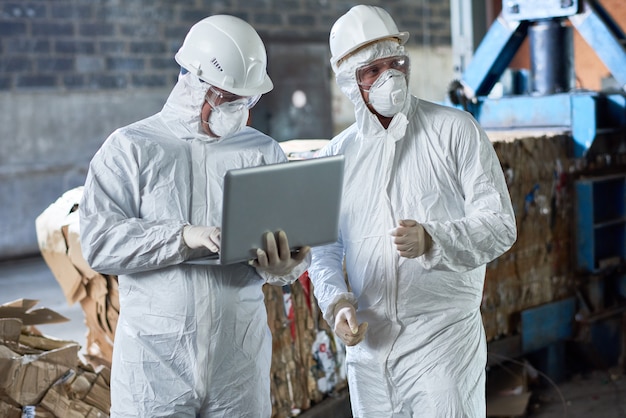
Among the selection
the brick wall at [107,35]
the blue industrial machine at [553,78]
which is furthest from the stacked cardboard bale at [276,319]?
the brick wall at [107,35]

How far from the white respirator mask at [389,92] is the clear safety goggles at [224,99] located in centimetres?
40

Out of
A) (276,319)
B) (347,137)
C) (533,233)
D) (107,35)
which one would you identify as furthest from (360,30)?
(107,35)

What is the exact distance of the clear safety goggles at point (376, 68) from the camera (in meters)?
2.63

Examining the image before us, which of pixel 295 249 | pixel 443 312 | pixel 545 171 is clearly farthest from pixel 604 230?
pixel 295 249

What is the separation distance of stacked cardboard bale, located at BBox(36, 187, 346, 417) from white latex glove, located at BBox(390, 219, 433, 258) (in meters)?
1.54

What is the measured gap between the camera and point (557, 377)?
5.52 m

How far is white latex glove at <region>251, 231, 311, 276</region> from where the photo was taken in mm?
2197

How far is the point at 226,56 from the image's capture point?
2.37m

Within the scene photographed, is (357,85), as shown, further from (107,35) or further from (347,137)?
(107,35)

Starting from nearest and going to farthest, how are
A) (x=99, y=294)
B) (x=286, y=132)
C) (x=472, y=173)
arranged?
(x=472, y=173)
(x=99, y=294)
(x=286, y=132)

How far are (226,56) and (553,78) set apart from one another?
385cm

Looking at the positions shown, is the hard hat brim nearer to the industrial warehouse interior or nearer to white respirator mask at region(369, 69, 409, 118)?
white respirator mask at region(369, 69, 409, 118)

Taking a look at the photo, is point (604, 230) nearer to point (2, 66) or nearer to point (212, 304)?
point (212, 304)

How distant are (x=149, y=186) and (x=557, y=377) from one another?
3.96 meters
